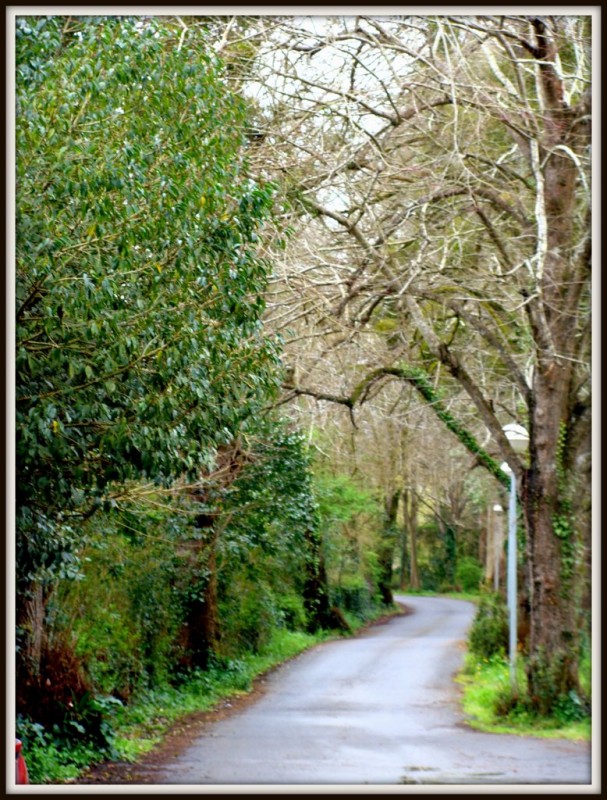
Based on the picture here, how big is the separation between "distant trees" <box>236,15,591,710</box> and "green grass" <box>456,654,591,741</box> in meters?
0.24

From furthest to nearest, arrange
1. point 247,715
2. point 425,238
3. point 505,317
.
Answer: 1. point 505,317
2. point 247,715
3. point 425,238

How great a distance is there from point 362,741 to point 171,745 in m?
1.57

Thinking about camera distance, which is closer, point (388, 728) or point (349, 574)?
point (388, 728)

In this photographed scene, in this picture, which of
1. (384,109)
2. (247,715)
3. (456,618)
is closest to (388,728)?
(247,715)

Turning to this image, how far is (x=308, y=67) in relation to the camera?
8.95 meters

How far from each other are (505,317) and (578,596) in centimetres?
306

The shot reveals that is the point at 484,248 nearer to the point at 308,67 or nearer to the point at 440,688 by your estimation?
the point at 308,67

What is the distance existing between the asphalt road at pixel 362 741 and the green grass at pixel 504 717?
0.16m

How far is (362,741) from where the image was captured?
8.32 m

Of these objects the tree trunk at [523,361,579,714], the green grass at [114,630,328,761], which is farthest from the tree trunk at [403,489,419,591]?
the tree trunk at [523,361,579,714]

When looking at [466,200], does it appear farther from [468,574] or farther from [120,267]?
[468,574]

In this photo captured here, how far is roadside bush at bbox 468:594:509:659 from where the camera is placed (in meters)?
12.8

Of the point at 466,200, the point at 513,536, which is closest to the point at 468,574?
the point at 513,536

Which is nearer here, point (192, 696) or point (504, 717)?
point (504, 717)
